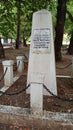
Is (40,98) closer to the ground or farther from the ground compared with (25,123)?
farther from the ground

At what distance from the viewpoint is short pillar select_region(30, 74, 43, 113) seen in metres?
5.25

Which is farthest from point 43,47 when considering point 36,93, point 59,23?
point 59,23

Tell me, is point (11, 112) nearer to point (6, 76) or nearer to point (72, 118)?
point (72, 118)

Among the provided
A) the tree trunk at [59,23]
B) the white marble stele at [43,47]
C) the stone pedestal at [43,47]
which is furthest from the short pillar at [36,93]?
the tree trunk at [59,23]

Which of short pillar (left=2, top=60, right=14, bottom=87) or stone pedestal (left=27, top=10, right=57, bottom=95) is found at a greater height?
stone pedestal (left=27, top=10, right=57, bottom=95)

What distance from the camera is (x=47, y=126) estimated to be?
17.0ft

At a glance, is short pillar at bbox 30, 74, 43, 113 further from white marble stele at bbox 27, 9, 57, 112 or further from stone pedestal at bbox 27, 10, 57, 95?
stone pedestal at bbox 27, 10, 57, 95

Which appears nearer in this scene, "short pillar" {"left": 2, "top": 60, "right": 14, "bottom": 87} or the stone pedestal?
the stone pedestal

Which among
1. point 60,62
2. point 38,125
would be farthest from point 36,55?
point 60,62

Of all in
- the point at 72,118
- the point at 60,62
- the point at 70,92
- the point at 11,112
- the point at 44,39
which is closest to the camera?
the point at 72,118


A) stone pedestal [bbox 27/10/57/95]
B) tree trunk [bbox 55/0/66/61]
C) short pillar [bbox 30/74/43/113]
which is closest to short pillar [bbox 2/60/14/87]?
stone pedestal [bbox 27/10/57/95]

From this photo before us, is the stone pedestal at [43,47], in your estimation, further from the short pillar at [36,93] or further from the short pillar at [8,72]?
the short pillar at [36,93]

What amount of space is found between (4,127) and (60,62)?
29.7 feet

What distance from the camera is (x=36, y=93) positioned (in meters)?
5.31
